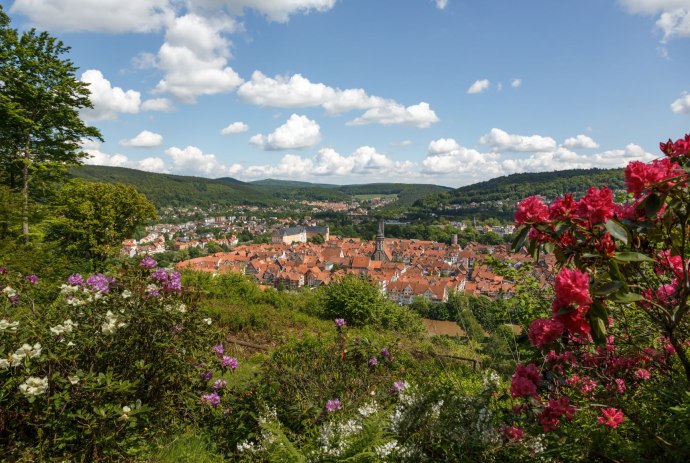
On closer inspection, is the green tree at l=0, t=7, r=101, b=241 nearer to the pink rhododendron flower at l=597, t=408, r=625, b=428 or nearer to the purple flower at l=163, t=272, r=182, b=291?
the purple flower at l=163, t=272, r=182, b=291

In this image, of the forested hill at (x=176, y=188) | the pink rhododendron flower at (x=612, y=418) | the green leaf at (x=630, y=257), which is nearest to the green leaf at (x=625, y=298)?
the green leaf at (x=630, y=257)

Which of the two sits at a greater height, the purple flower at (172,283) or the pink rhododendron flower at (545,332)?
the pink rhododendron flower at (545,332)

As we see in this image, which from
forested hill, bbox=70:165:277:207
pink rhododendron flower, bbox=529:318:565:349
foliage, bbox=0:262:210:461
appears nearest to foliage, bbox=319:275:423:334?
foliage, bbox=0:262:210:461

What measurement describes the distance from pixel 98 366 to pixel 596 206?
10.1ft

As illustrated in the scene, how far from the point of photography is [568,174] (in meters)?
107

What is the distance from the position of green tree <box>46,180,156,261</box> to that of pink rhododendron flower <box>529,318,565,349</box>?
1400 centimetres

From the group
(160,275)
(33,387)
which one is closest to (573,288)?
(33,387)

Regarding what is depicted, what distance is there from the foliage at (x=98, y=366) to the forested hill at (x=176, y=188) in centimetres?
12256

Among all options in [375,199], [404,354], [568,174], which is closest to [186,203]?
[375,199]

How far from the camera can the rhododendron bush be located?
1.30 m

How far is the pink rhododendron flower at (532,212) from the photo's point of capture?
61.1 inches

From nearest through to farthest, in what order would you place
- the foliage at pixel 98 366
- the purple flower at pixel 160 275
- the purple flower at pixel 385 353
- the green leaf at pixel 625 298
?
the green leaf at pixel 625 298, the foliage at pixel 98 366, the purple flower at pixel 160 275, the purple flower at pixel 385 353

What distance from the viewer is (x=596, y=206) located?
1.43 meters

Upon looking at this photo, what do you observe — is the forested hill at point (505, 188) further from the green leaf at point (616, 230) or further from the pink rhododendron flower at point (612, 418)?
the green leaf at point (616, 230)
